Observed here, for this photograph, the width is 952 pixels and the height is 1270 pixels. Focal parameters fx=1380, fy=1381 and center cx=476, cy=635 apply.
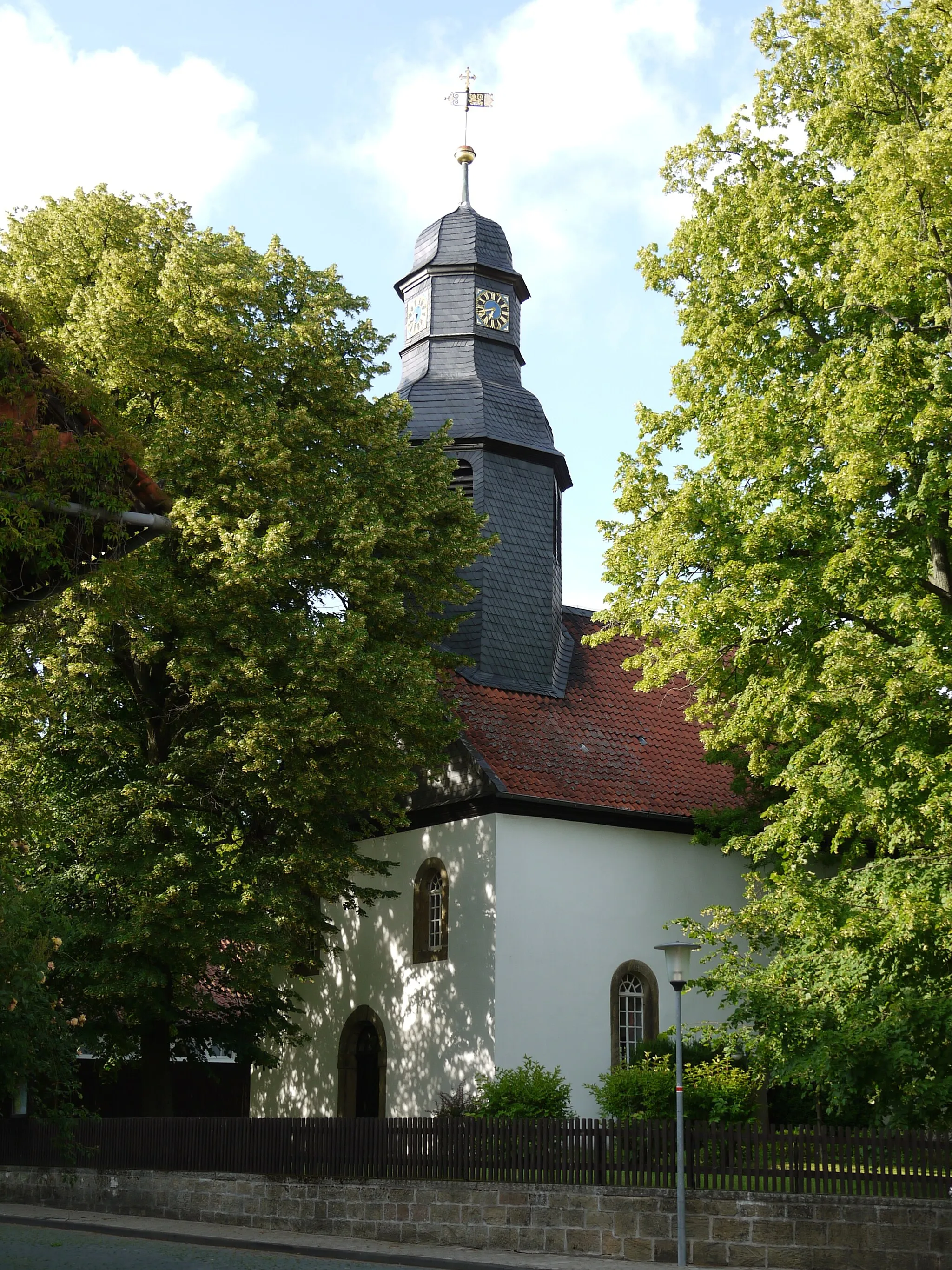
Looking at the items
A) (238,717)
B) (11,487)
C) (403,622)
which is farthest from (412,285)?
(11,487)

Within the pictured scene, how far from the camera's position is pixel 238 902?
18000 millimetres

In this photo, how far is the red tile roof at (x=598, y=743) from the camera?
74.3ft

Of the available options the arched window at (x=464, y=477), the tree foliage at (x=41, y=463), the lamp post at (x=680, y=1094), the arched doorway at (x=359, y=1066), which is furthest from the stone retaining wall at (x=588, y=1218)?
the arched window at (x=464, y=477)

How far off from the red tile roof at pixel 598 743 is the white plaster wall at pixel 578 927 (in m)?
0.64

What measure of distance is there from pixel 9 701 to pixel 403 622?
619 cm

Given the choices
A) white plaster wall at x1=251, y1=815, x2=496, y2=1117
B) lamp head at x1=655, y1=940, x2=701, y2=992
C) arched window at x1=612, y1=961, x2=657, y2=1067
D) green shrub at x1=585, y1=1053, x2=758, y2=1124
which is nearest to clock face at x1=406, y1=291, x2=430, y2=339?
white plaster wall at x1=251, y1=815, x2=496, y2=1117

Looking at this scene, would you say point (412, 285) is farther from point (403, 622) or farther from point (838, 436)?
point (838, 436)

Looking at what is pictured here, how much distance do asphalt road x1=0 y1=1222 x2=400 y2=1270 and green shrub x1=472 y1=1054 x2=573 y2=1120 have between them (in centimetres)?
431

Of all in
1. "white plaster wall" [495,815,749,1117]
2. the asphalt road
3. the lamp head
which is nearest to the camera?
the asphalt road

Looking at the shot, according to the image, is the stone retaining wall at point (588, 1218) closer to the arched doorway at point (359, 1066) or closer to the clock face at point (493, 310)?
the arched doorway at point (359, 1066)

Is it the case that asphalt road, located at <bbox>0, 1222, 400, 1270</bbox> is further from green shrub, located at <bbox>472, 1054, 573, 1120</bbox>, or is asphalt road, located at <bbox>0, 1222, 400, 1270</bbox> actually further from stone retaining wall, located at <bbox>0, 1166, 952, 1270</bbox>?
green shrub, located at <bbox>472, 1054, 573, 1120</bbox>

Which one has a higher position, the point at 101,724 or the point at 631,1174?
the point at 101,724

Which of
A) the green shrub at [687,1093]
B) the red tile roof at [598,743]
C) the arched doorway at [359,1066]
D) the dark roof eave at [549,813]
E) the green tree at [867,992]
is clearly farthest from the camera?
the arched doorway at [359,1066]

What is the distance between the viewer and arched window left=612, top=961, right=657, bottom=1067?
72.1 feet
